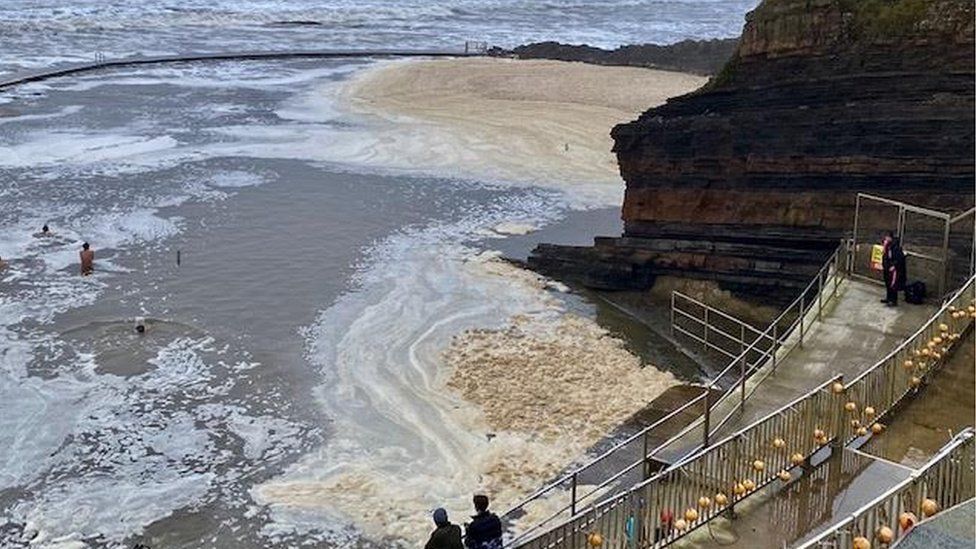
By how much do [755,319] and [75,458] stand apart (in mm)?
14930

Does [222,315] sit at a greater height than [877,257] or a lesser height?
lesser

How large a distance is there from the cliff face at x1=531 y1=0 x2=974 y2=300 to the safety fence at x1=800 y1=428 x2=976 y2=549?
47.6 ft

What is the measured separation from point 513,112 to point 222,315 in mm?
28625

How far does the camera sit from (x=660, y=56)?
235 ft

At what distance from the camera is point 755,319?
26.3 m

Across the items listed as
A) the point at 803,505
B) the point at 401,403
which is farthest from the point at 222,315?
the point at 803,505

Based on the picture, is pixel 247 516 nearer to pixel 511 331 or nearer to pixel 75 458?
pixel 75 458

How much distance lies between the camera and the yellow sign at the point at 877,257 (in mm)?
19325

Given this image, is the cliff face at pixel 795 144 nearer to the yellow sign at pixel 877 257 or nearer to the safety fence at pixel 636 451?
the yellow sign at pixel 877 257

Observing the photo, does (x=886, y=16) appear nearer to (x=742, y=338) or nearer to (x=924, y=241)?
(x=924, y=241)

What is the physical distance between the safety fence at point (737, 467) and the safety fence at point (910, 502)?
7.15ft

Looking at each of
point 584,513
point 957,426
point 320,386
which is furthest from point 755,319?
point 584,513

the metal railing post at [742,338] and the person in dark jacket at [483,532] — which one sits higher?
the person in dark jacket at [483,532]

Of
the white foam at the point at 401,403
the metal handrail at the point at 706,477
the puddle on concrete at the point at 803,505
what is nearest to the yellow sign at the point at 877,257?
the white foam at the point at 401,403
